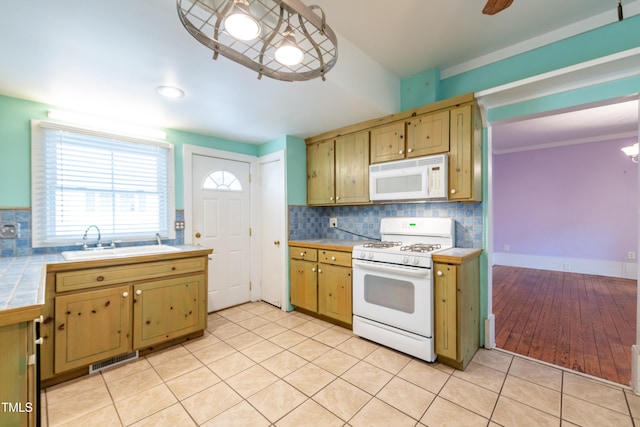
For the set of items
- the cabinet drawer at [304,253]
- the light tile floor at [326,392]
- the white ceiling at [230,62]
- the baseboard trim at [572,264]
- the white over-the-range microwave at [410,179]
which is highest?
the white ceiling at [230,62]

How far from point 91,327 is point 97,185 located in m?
1.34

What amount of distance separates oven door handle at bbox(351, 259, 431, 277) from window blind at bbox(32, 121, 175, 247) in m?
2.12

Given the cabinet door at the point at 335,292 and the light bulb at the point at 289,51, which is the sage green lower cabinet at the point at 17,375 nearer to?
the light bulb at the point at 289,51

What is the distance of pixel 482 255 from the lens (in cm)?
250

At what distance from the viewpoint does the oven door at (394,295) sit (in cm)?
216

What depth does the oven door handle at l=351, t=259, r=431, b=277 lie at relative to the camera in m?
2.16

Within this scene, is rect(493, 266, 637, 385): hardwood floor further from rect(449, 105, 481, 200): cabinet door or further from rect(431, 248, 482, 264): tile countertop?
rect(449, 105, 481, 200): cabinet door

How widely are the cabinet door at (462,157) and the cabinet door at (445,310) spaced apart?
2.30 feet

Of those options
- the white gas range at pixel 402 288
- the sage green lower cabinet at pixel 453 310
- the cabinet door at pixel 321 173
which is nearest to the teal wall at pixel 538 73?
the sage green lower cabinet at pixel 453 310

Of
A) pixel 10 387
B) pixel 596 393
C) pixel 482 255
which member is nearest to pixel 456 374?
pixel 596 393

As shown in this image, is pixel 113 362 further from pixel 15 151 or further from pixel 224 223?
pixel 15 151

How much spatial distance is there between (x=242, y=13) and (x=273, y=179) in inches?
105

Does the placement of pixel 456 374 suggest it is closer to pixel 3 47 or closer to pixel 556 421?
pixel 556 421

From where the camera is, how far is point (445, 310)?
2123 millimetres
